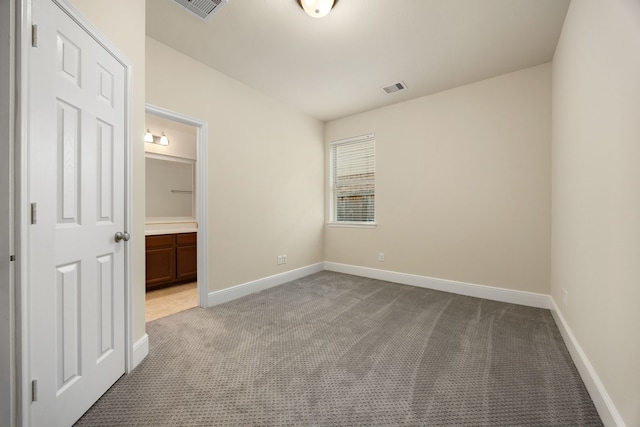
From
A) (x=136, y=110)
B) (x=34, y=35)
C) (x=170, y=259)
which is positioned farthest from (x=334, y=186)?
(x=34, y=35)

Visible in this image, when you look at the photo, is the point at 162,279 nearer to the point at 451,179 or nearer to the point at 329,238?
the point at 329,238

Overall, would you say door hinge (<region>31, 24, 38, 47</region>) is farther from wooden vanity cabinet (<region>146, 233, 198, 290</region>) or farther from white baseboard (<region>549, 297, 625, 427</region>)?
white baseboard (<region>549, 297, 625, 427</region>)

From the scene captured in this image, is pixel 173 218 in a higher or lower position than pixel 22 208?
lower

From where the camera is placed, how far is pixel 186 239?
393 centimetres

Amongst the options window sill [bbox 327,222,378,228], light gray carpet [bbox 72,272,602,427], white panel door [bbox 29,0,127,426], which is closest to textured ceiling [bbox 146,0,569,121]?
white panel door [bbox 29,0,127,426]

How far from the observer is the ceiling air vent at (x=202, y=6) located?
A: 1.97m

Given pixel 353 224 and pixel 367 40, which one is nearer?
pixel 367 40

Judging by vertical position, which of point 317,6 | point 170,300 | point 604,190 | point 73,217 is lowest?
point 170,300

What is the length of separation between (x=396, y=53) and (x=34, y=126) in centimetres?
284

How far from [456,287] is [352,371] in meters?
2.28

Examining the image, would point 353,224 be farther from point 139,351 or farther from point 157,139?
point 157,139

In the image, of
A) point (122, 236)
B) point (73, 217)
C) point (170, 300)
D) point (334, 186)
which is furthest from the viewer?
point (334, 186)

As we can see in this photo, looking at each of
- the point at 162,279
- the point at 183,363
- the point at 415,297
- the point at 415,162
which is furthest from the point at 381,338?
the point at 162,279

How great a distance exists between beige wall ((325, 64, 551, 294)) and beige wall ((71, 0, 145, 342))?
123 inches
